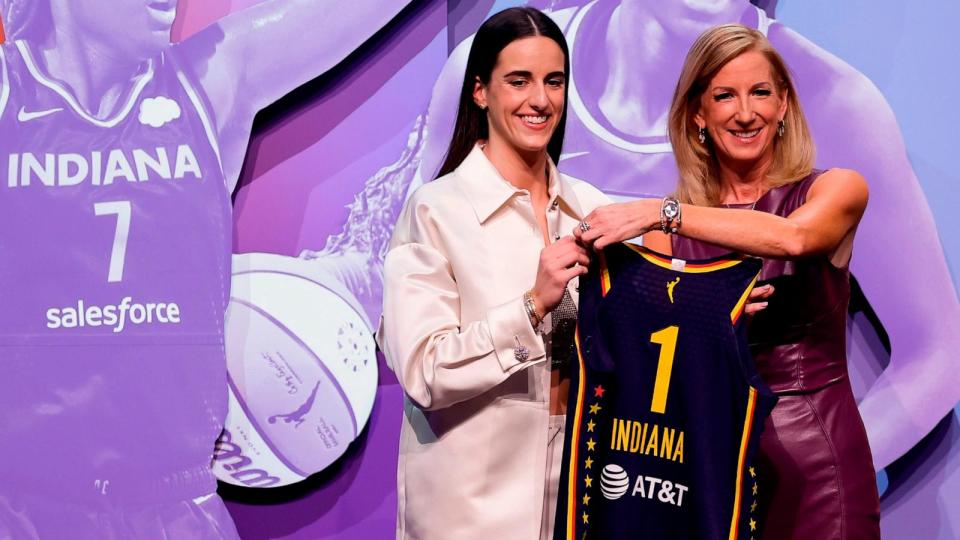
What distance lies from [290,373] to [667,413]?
1.51 m

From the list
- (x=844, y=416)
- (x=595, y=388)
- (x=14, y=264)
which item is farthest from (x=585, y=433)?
(x=14, y=264)

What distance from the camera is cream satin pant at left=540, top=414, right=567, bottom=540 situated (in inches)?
72.3

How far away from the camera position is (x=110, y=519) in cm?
294

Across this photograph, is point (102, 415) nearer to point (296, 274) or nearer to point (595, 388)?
point (296, 274)

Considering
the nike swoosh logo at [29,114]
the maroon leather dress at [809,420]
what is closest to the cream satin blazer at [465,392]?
the maroon leather dress at [809,420]

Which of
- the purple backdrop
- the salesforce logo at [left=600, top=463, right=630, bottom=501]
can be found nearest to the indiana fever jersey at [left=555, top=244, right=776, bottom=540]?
the salesforce logo at [left=600, top=463, right=630, bottom=501]

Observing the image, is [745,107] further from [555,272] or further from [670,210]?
[555,272]

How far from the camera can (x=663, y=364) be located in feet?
5.67

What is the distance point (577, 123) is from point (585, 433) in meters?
1.46

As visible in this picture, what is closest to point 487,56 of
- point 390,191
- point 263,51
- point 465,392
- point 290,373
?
point 465,392

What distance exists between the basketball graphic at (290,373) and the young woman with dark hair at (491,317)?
1035 mm

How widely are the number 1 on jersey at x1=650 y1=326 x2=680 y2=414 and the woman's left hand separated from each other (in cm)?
18

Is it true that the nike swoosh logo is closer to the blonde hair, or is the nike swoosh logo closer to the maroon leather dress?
the blonde hair

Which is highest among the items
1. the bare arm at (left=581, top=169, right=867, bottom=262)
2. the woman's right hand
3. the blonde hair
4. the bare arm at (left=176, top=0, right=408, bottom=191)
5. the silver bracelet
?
the bare arm at (left=176, top=0, right=408, bottom=191)
